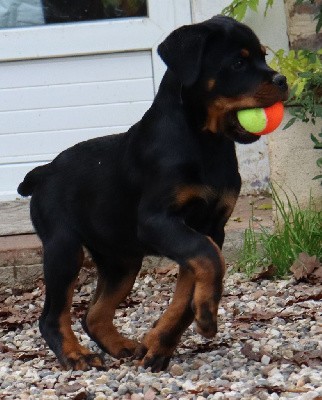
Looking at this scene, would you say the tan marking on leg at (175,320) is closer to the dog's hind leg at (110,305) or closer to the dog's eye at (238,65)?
the dog's hind leg at (110,305)

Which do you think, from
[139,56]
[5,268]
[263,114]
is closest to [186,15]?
[139,56]

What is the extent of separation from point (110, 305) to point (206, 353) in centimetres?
50

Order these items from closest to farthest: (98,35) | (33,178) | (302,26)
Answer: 1. (33,178)
2. (302,26)
3. (98,35)

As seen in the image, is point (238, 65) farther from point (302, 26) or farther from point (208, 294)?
point (302, 26)

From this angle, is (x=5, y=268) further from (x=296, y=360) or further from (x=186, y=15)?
(x=296, y=360)

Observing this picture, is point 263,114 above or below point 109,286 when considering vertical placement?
above

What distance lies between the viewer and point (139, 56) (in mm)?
7887

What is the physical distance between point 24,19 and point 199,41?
3703mm

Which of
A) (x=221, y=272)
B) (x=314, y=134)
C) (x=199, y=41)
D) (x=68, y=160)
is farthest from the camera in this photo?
(x=314, y=134)

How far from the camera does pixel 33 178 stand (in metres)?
5.09

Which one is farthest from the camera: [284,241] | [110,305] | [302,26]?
[302,26]

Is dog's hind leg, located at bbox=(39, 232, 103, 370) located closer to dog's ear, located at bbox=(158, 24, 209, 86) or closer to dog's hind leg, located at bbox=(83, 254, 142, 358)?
dog's hind leg, located at bbox=(83, 254, 142, 358)

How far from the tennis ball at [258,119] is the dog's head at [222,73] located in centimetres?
3

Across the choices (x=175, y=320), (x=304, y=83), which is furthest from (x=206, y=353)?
(x=304, y=83)
